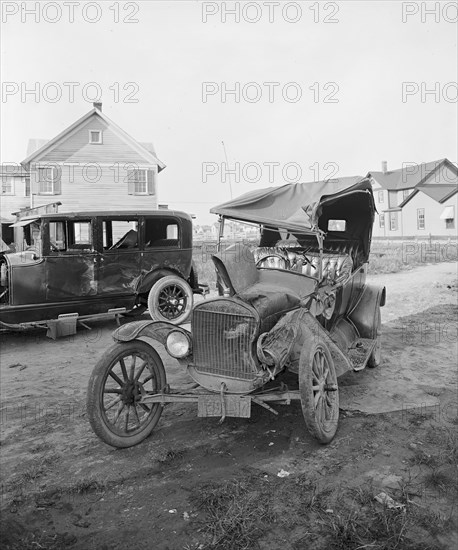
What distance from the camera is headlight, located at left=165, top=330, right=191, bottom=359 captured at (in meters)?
4.06

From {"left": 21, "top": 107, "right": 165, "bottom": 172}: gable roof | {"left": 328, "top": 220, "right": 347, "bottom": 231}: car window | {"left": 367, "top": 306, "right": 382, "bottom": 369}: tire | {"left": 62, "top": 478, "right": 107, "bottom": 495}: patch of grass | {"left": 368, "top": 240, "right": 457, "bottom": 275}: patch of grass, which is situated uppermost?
{"left": 21, "top": 107, "right": 165, "bottom": 172}: gable roof

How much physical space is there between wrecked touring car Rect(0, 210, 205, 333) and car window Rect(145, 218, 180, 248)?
0.06ft

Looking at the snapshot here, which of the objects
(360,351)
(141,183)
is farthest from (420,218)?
(360,351)

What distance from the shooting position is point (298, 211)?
196 inches

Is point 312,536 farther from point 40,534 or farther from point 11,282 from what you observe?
point 11,282

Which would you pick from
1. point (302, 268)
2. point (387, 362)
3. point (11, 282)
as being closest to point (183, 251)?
point (11, 282)

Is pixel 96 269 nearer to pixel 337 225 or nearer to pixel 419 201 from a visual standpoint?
pixel 337 225

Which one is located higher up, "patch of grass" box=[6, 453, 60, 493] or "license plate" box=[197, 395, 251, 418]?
"license plate" box=[197, 395, 251, 418]

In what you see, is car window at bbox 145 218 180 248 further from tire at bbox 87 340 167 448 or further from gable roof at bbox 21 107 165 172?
gable roof at bbox 21 107 165 172

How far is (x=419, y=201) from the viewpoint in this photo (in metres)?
44.4

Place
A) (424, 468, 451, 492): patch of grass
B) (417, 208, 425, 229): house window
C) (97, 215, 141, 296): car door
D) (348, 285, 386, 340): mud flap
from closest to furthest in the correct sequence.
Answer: (424, 468, 451, 492): patch of grass, (348, 285, 386, 340): mud flap, (97, 215, 141, 296): car door, (417, 208, 425, 229): house window

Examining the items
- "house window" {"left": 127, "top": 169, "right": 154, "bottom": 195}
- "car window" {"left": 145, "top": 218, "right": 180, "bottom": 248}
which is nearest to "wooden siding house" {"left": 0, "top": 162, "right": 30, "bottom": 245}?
"house window" {"left": 127, "top": 169, "right": 154, "bottom": 195}

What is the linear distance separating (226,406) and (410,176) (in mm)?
51865

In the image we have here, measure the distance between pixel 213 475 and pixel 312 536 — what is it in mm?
919
